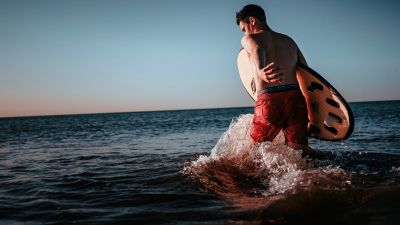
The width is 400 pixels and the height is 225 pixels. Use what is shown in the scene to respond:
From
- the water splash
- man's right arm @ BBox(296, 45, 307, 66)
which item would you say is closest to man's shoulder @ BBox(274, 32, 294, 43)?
man's right arm @ BBox(296, 45, 307, 66)

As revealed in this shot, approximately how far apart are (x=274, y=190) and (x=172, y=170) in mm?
2217

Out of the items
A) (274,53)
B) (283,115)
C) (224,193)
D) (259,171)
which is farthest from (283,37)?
(224,193)

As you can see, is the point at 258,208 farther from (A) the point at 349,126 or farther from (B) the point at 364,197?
(A) the point at 349,126

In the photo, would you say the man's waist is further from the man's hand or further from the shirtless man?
the man's hand

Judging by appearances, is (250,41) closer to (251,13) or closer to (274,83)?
(251,13)

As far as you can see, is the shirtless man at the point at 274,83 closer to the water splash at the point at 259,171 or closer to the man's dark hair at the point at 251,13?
the man's dark hair at the point at 251,13

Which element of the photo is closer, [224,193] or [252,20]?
[224,193]

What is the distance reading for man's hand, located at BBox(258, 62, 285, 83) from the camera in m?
3.59

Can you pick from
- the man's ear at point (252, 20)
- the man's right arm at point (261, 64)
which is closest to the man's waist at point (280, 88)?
the man's right arm at point (261, 64)

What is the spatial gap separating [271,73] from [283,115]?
0.58 metres

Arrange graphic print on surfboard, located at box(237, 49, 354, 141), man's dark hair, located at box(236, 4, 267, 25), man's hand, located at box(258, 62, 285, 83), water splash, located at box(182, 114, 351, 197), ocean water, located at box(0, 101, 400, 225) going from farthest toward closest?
graphic print on surfboard, located at box(237, 49, 354, 141), man's dark hair, located at box(236, 4, 267, 25), man's hand, located at box(258, 62, 285, 83), water splash, located at box(182, 114, 351, 197), ocean water, located at box(0, 101, 400, 225)

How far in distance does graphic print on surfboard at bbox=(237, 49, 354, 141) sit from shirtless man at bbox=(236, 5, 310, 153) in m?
0.32

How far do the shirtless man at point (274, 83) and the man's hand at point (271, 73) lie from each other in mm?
12

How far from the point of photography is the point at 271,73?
361 cm
